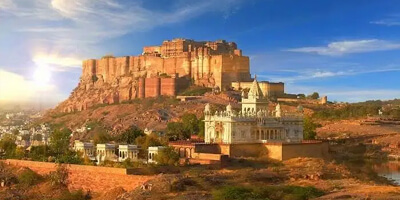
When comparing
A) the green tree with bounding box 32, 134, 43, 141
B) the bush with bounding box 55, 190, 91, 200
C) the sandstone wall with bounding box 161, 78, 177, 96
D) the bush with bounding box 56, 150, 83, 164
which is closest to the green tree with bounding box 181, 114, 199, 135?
the green tree with bounding box 32, 134, 43, 141

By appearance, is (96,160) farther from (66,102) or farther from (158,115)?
(66,102)

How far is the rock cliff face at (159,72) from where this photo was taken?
8875 centimetres

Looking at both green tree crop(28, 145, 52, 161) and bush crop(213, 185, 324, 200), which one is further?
green tree crop(28, 145, 52, 161)

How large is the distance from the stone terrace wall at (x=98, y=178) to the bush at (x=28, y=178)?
0.66 metres

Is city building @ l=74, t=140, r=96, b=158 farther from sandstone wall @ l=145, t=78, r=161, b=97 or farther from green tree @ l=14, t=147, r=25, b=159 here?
sandstone wall @ l=145, t=78, r=161, b=97

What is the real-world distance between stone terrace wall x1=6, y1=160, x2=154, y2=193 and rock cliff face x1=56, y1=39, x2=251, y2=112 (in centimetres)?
5054

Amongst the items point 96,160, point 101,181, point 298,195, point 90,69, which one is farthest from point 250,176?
point 90,69

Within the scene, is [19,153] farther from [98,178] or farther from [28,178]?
[98,178]

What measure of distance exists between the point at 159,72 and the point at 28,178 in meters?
58.4

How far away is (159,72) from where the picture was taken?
97000mm

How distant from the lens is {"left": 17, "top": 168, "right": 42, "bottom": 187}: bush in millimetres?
39375

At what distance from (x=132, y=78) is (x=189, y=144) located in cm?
A: 5878

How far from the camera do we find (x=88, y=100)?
4119 inches

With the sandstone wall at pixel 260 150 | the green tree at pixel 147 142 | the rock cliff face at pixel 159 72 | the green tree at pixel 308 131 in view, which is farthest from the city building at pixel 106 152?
the rock cliff face at pixel 159 72
